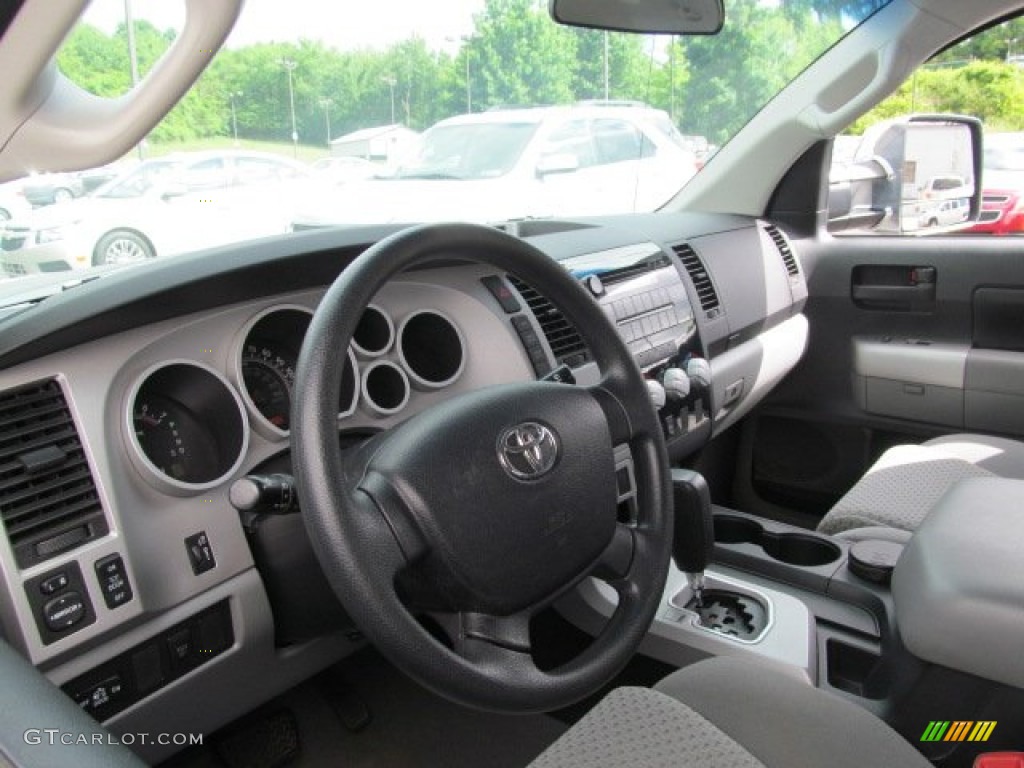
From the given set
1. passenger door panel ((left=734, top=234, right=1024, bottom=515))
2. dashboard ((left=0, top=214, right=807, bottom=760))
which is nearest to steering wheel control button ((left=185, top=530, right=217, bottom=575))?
dashboard ((left=0, top=214, right=807, bottom=760))

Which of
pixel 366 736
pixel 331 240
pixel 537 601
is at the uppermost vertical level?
pixel 331 240

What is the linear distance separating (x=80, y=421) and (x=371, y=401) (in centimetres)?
51

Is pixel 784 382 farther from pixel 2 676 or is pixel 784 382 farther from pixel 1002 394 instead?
pixel 2 676

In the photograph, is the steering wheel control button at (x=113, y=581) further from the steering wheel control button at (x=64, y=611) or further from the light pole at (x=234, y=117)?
the light pole at (x=234, y=117)

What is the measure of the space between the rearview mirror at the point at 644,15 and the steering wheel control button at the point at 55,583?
1790 millimetres

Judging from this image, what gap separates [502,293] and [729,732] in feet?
3.68

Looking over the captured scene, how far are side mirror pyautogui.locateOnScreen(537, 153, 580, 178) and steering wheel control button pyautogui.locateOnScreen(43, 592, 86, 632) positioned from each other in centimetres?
264

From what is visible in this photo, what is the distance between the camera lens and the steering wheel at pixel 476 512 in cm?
103

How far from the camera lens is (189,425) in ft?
4.99

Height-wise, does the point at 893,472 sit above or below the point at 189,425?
below

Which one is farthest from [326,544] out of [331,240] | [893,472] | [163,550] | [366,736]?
[893,472]

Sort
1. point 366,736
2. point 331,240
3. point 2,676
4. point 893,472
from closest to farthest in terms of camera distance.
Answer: point 2,676 < point 331,240 < point 366,736 < point 893,472

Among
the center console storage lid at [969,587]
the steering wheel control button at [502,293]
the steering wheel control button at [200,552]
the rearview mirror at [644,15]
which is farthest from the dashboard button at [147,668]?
the rearview mirror at [644,15]

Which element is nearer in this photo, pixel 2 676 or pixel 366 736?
pixel 2 676
